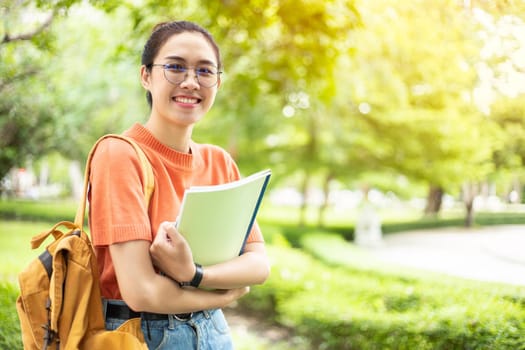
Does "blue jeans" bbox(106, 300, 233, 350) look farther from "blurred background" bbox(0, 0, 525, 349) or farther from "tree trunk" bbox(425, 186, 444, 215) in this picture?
"tree trunk" bbox(425, 186, 444, 215)

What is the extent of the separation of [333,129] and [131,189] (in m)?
4.59

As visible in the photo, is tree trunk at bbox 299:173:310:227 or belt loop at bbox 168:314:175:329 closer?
belt loop at bbox 168:314:175:329

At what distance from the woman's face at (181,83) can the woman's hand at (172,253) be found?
29 centimetres

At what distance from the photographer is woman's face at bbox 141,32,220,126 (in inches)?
44.5

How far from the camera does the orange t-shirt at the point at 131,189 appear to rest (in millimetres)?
980

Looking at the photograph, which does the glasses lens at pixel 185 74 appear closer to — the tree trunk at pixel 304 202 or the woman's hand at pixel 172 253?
the woman's hand at pixel 172 253

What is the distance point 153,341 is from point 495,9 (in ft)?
7.44

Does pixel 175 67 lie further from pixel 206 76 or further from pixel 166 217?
pixel 166 217

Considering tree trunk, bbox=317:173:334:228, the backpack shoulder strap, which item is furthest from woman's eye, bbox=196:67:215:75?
tree trunk, bbox=317:173:334:228

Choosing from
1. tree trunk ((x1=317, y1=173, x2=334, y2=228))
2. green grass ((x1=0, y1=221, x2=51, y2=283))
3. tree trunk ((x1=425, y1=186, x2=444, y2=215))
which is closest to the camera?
green grass ((x1=0, y1=221, x2=51, y2=283))

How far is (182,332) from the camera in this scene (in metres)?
1.08

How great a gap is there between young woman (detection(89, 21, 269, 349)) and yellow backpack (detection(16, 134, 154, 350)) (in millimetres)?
42

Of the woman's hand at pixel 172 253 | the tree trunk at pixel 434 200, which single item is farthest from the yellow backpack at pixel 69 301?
the tree trunk at pixel 434 200

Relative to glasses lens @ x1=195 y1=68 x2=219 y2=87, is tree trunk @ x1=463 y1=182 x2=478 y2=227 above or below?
below
